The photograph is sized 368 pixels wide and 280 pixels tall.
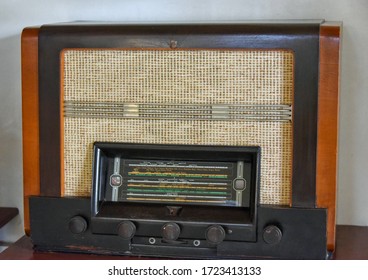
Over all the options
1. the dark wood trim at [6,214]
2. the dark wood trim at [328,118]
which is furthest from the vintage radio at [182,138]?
the dark wood trim at [6,214]

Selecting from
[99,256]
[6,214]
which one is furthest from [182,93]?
[6,214]

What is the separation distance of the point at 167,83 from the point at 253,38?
198mm

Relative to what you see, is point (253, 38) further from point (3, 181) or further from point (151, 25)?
point (3, 181)

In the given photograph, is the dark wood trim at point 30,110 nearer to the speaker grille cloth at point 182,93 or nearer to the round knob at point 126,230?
the speaker grille cloth at point 182,93

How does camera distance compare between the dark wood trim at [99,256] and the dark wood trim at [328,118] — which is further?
the dark wood trim at [99,256]

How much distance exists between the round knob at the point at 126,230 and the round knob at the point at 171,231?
0.07 meters

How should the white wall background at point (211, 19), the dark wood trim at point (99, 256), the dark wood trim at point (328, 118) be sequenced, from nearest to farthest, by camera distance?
the dark wood trim at point (328, 118) < the dark wood trim at point (99, 256) < the white wall background at point (211, 19)

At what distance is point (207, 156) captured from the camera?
1532mm

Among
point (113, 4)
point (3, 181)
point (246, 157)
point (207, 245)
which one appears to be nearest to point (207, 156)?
point (246, 157)

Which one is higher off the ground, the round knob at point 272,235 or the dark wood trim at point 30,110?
the dark wood trim at point 30,110

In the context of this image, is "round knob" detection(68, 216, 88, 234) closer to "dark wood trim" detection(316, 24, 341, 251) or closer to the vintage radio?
the vintage radio

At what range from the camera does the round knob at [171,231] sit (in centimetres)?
148

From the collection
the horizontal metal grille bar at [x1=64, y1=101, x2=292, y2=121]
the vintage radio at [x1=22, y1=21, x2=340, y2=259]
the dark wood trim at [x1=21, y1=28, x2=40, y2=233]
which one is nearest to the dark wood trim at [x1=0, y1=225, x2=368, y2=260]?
the vintage radio at [x1=22, y1=21, x2=340, y2=259]

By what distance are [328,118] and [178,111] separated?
303mm
